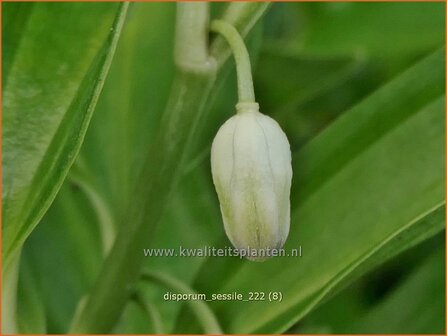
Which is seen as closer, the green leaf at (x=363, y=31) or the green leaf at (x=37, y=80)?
the green leaf at (x=37, y=80)

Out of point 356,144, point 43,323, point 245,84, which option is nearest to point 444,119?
point 356,144

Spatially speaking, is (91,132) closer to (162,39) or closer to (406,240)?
(162,39)

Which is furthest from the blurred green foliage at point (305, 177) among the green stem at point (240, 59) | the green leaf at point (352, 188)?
the green stem at point (240, 59)

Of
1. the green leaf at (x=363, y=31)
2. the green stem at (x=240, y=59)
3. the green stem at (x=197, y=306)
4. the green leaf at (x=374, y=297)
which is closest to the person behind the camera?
the green stem at (x=240, y=59)

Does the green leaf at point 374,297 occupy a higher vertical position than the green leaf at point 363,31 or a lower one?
lower

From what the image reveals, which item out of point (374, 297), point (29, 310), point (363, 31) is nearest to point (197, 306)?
point (29, 310)

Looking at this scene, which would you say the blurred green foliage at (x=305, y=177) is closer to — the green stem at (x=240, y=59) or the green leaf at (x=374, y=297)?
the green leaf at (x=374, y=297)

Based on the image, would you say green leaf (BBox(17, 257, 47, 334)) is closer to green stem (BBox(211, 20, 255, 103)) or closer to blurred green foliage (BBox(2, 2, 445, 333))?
blurred green foliage (BBox(2, 2, 445, 333))
